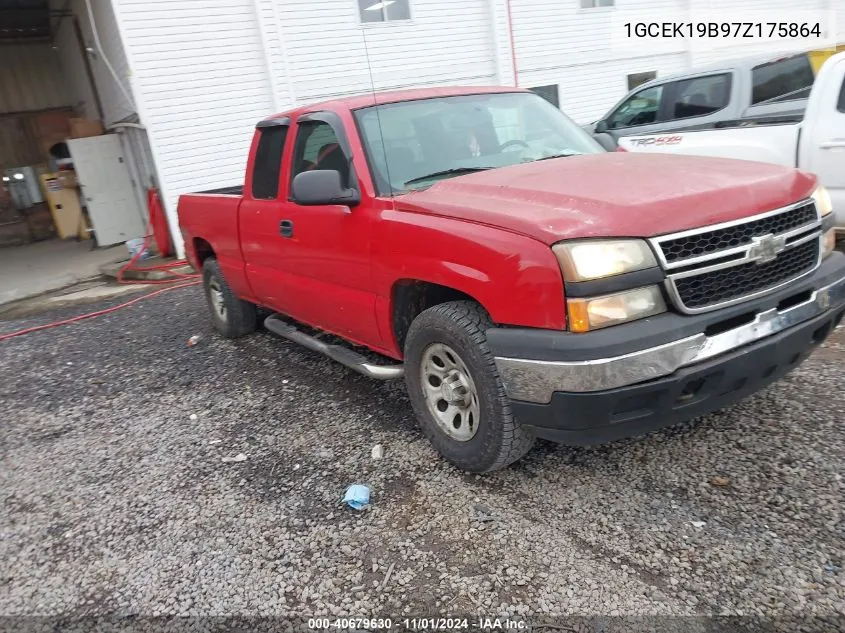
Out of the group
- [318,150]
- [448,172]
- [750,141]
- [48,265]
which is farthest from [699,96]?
[48,265]

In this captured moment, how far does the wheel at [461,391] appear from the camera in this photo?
2805 millimetres

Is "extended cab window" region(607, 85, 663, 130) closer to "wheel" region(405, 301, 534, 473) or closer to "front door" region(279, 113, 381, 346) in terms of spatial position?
"front door" region(279, 113, 381, 346)

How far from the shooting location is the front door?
356cm

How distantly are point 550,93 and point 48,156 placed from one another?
A: 1273 centimetres

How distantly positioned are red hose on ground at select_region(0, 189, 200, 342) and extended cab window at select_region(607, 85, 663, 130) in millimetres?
6207

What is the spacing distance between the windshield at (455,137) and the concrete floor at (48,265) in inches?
332

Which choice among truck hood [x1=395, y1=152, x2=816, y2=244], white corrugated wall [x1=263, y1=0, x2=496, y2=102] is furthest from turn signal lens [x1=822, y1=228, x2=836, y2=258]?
white corrugated wall [x1=263, y1=0, x2=496, y2=102]

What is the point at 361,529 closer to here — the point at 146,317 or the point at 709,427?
the point at 709,427

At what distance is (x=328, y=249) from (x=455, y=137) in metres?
0.99

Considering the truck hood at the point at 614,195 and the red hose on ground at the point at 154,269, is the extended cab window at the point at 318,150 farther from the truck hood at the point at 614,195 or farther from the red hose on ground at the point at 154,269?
the red hose on ground at the point at 154,269

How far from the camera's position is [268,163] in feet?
14.9

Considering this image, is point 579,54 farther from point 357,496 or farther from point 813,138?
point 357,496

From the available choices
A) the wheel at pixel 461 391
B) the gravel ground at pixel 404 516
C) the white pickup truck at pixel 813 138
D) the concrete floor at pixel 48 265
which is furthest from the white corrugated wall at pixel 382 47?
the wheel at pixel 461 391

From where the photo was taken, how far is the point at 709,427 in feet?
11.1
